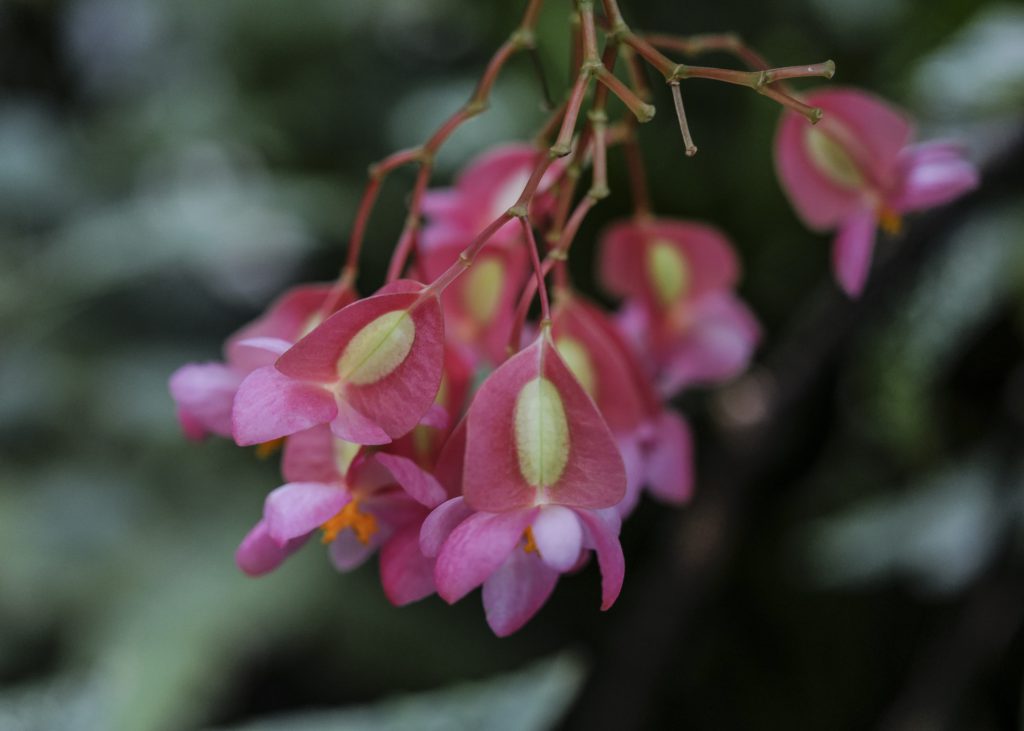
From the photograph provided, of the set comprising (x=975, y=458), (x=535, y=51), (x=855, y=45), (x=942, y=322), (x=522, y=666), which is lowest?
(x=522, y=666)

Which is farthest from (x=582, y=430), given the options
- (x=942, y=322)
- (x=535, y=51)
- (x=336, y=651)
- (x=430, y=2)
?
(x=430, y=2)

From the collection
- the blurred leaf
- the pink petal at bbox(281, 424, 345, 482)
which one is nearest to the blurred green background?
the blurred leaf

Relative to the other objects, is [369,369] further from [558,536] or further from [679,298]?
[679,298]

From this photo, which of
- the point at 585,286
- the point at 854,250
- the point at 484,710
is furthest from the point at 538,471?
the point at 585,286

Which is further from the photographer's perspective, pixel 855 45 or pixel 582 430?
pixel 855 45

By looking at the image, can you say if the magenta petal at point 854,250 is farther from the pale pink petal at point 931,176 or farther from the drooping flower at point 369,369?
the drooping flower at point 369,369

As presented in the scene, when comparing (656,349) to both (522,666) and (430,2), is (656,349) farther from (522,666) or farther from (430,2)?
(430,2)
